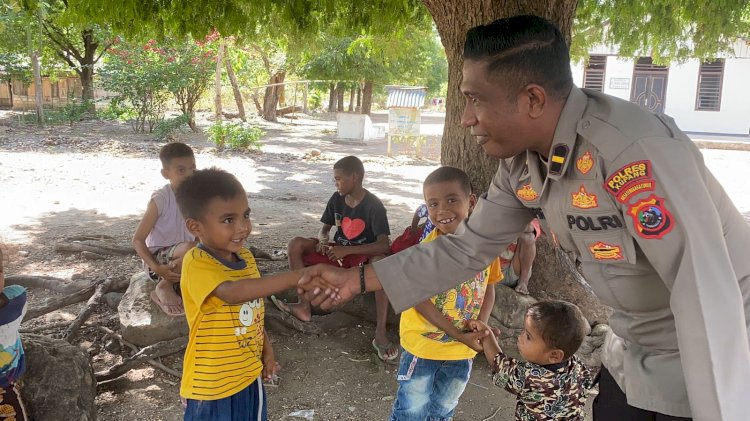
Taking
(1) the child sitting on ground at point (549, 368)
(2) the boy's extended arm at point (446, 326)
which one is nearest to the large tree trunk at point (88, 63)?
(2) the boy's extended arm at point (446, 326)

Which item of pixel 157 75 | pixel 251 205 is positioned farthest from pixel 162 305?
pixel 157 75

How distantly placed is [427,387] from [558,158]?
4.72 ft

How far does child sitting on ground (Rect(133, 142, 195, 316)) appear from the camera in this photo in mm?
3834

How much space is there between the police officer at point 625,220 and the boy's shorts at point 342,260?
7.36 ft

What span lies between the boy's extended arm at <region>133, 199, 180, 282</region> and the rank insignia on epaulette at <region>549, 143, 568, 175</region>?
2824mm

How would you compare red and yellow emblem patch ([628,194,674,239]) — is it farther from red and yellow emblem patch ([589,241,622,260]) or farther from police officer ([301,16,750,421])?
red and yellow emblem patch ([589,241,622,260])

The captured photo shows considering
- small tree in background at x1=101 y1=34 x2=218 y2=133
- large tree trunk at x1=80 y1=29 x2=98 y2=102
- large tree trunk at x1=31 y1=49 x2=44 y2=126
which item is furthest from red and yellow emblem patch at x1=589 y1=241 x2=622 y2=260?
large tree trunk at x1=80 y1=29 x2=98 y2=102

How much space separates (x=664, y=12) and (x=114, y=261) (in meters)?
6.97

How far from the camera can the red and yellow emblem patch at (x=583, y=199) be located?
162cm

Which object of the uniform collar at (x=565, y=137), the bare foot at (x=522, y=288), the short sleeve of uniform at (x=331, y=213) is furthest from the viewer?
the short sleeve of uniform at (x=331, y=213)

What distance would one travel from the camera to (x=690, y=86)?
21391mm

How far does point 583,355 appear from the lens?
397 centimetres

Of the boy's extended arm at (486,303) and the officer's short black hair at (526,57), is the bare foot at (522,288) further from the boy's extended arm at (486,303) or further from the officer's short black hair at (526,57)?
the officer's short black hair at (526,57)

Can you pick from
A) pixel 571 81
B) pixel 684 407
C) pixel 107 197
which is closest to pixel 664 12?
pixel 571 81
